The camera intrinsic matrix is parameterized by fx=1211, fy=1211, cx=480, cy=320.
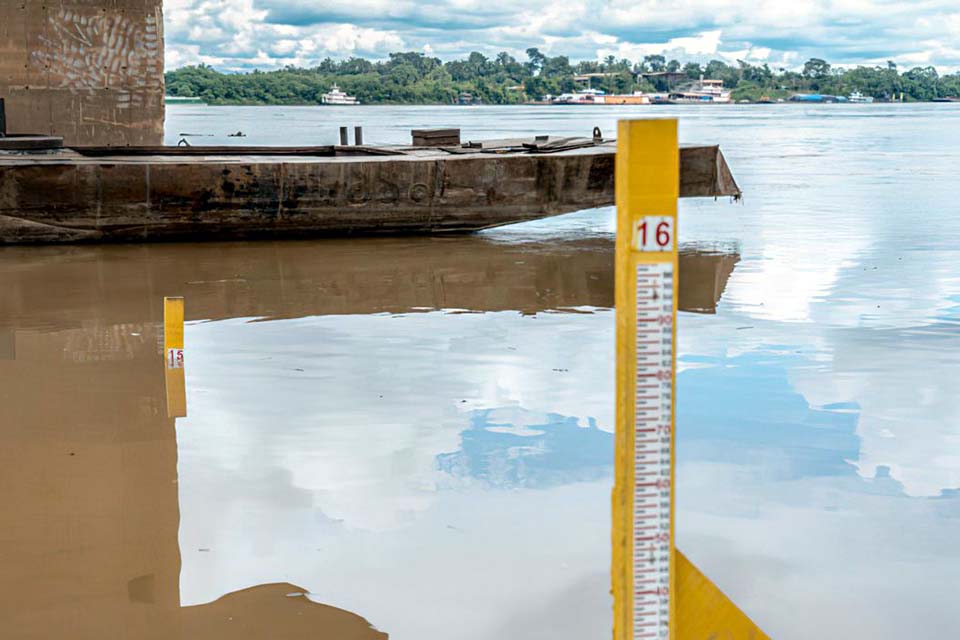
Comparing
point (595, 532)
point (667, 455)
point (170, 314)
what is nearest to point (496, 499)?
point (595, 532)

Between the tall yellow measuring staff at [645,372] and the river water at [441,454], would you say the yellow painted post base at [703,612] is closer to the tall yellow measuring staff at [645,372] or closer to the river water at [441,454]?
the tall yellow measuring staff at [645,372]

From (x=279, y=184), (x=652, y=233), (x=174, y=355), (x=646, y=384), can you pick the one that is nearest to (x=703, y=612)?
(x=646, y=384)

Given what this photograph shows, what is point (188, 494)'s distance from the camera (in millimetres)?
5848

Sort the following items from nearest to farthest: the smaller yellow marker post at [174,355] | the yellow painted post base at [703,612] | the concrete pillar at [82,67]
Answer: the yellow painted post base at [703,612] → the smaller yellow marker post at [174,355] → the concrete pillar at [82,67]

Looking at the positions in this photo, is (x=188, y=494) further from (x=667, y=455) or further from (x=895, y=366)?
Result: (x=895, y=366)

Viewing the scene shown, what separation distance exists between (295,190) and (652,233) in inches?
488

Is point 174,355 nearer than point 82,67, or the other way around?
point 174,355

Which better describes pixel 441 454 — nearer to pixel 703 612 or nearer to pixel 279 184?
pixel 703 612

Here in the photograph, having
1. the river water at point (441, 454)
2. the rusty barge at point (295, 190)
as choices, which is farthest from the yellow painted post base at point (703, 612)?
the rusty barge at point (295, 190)

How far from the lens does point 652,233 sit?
319 cm

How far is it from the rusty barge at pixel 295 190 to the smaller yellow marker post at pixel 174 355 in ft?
21.8

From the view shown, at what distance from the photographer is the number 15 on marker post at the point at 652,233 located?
3188mm

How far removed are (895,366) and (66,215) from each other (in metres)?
10.1

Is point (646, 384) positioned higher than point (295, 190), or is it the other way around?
Result: point (295, 190)
